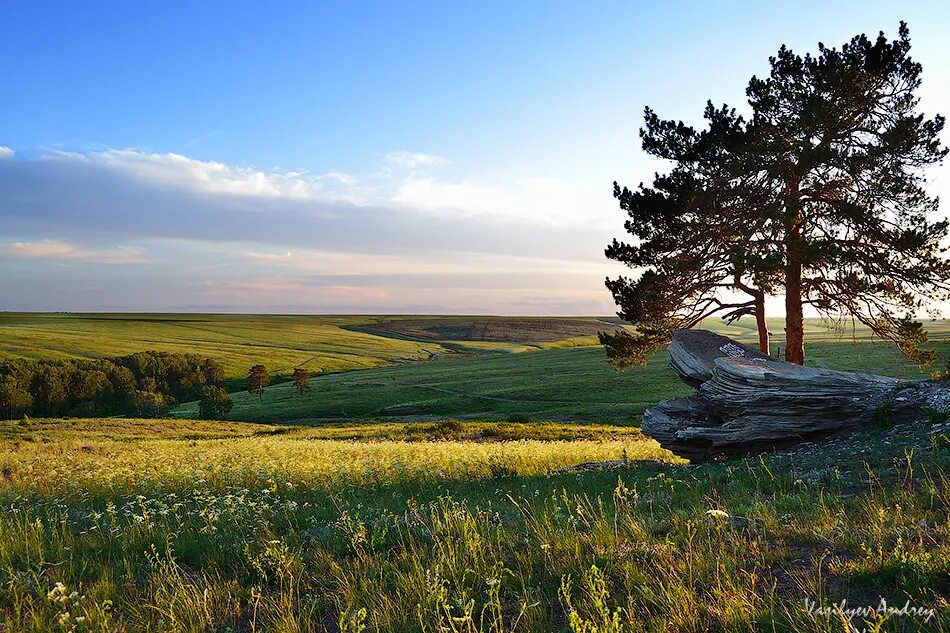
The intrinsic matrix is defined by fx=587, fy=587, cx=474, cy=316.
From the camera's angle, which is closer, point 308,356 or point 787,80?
point 787,80

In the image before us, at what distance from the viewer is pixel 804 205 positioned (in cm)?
2095

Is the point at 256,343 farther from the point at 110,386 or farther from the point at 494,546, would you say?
the point at 494,546

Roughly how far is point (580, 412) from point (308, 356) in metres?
87.5

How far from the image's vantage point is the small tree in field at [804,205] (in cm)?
1986

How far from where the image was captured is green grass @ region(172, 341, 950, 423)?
55.4 m

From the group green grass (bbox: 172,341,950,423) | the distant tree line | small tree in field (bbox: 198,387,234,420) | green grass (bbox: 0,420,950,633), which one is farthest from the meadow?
the distant tree line

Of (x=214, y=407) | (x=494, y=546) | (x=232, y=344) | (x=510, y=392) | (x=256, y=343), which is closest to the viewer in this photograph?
(x=494, y=546)

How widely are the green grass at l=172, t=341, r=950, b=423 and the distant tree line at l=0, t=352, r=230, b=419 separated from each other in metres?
4.29

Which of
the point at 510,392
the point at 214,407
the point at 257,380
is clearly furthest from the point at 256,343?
the point at 510,392

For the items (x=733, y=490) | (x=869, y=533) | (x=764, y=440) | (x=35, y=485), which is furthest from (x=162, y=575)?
(x=764, y=440)

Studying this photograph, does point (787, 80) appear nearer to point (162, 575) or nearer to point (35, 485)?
point (162, 575)

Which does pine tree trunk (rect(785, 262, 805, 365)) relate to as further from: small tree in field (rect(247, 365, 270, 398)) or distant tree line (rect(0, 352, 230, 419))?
small tree in field (rect(247, 365, 270, 398))

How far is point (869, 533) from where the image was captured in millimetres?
5055

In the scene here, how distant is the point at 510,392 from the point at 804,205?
157 ft
